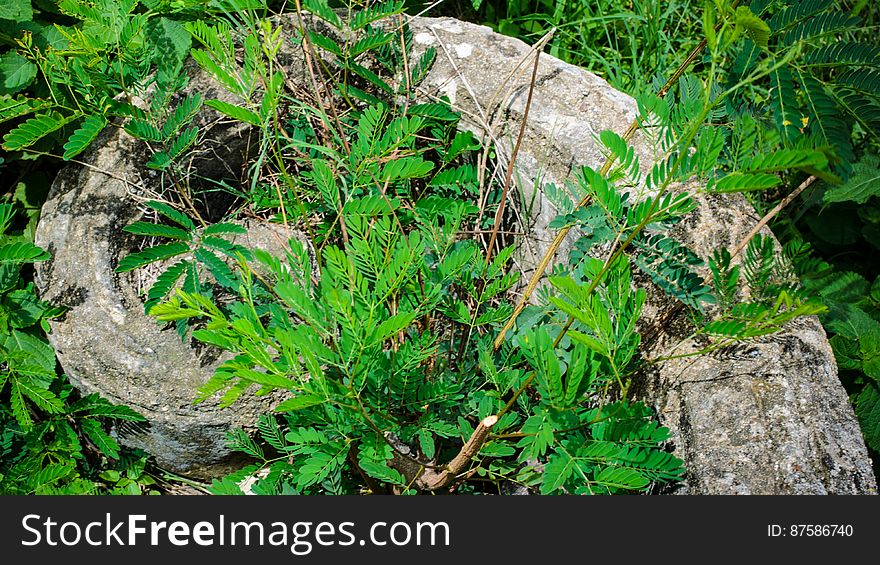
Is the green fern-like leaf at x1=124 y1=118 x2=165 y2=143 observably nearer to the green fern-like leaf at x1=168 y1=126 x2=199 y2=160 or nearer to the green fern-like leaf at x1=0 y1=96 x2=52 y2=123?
the green fern-like leaf at x1=168 y1=126 x2=199 y2=160

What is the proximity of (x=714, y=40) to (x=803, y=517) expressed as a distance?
95 cm

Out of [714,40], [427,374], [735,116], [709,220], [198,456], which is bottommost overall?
[198,456]

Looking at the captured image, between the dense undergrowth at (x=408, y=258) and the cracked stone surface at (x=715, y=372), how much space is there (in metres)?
0.07

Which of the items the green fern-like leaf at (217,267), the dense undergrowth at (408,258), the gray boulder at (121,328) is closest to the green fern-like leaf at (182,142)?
the dense undergrowth at (408,258)

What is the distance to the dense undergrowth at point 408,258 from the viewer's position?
1.39 m

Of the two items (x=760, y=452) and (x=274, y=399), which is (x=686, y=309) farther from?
(x=274, y=399)

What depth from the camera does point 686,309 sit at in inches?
66.9

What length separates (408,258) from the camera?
57.8 inches

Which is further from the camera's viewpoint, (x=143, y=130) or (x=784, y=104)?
(x=143, y=130)

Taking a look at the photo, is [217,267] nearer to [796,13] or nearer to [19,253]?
[19,253]

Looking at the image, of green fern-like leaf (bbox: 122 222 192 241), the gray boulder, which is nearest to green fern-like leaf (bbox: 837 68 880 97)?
the gray boulder

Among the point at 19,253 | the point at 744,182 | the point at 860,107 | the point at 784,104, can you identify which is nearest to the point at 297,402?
the point at 744,182

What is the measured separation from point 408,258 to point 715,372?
0.76 metres

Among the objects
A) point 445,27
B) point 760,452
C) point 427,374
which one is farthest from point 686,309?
point 445,27
